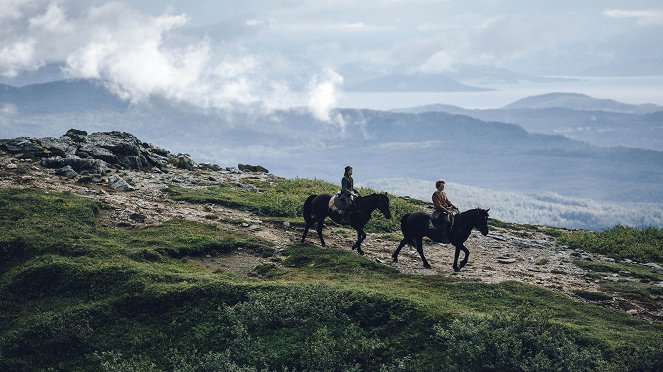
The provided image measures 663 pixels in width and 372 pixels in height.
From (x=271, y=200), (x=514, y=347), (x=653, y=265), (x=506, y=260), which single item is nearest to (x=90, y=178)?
(x=271, y=200)

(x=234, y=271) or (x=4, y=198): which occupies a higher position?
(x=4, y=198)

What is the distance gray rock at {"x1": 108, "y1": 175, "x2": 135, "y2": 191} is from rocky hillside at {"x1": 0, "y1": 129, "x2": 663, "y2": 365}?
0.07 m

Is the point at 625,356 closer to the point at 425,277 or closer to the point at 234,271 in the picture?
the point at 425,277

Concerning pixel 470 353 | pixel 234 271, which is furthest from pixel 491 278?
pixel 234 271

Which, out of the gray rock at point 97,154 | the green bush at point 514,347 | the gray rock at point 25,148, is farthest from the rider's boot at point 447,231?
the gray rock at point 25,148

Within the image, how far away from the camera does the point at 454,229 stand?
29.6 metres

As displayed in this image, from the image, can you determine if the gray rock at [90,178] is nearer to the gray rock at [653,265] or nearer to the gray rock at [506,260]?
the gray rock at [506,260]

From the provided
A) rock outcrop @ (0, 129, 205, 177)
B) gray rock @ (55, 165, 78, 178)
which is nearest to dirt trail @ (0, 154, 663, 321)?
gray rock @ (55, 165, 78, 178)

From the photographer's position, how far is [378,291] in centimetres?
2502

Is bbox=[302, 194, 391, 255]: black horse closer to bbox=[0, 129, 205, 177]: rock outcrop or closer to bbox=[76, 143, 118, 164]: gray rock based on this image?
bbox=[0, 129, 205, 177]: rock outcrop

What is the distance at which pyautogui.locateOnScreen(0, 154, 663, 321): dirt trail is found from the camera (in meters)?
29.1

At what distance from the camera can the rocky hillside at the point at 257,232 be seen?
28.3 metres

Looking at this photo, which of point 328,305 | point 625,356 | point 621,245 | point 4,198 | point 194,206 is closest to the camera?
point 625,356

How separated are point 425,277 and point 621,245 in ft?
51.3
